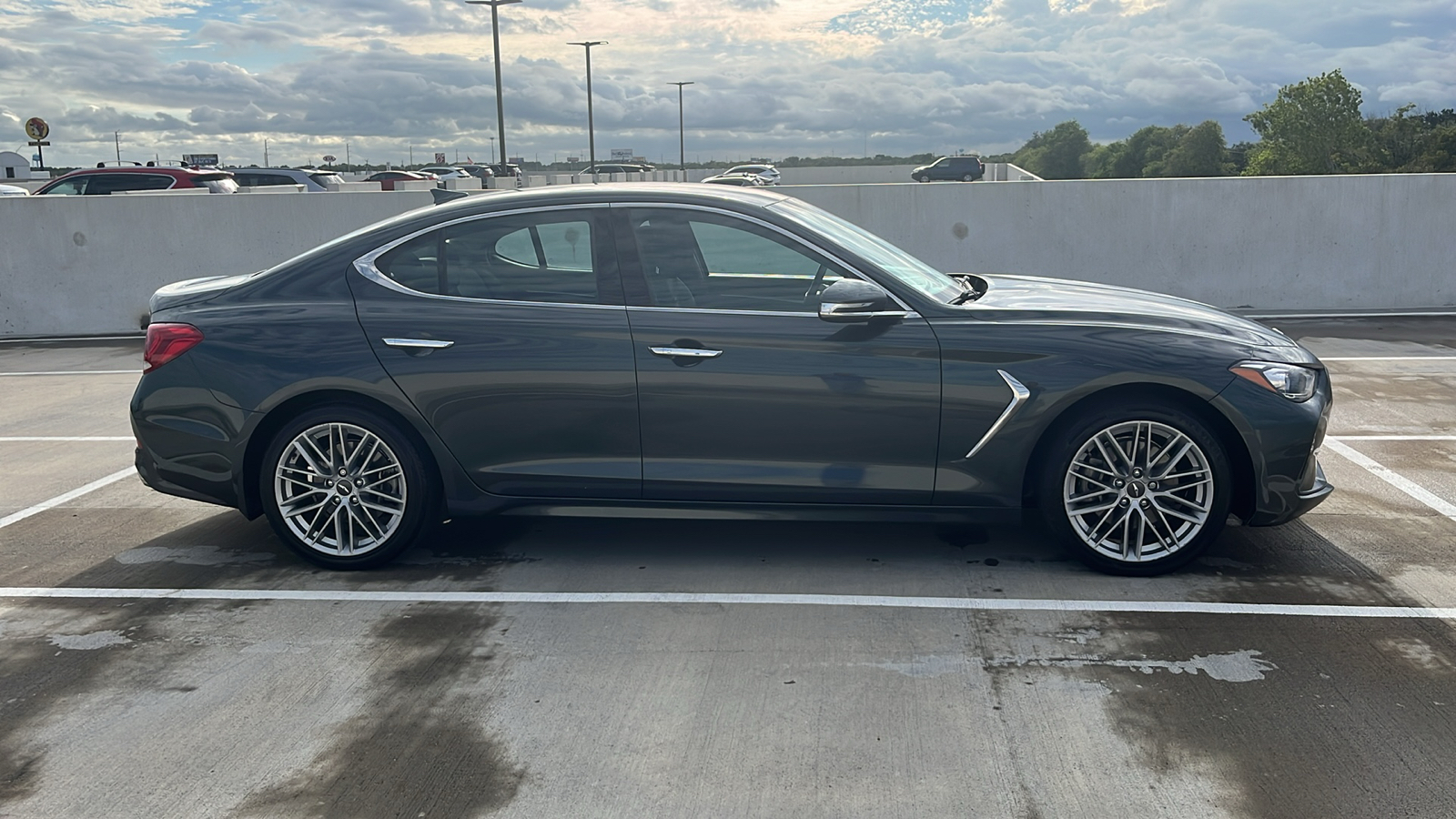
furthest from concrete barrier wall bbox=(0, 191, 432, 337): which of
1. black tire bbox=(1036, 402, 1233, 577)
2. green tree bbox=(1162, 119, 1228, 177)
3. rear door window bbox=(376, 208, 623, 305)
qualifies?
green tree bbox=(1162, 119, 1228, 177)

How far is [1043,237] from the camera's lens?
13.1 meters

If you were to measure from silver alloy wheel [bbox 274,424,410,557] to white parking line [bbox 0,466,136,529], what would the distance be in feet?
6.61

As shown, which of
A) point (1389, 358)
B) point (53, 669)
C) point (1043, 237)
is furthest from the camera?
point (1043, 237)

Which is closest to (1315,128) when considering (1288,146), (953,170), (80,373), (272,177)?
(1288,146)

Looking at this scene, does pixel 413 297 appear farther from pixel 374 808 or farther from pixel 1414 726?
pixel 1414 726

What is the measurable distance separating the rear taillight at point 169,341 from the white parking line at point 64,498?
5.40 ft

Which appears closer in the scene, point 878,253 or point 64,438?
point 878,253

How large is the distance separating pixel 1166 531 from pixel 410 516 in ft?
10.4

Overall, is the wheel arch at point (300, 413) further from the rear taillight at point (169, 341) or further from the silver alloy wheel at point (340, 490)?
the rear taillight at point (169, 341)

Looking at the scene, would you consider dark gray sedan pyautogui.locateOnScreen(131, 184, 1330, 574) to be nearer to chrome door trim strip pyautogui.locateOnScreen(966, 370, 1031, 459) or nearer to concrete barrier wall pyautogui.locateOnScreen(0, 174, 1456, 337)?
chrome door trim strip pyautogui.locateOnScreen(966, 370, 1031, 459)

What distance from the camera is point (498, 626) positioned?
4.50 m

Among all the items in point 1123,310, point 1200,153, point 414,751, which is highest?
point 1200,153

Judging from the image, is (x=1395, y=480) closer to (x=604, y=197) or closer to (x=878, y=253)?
(x=878, y=253)

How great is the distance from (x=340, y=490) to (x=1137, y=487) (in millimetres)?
3332
